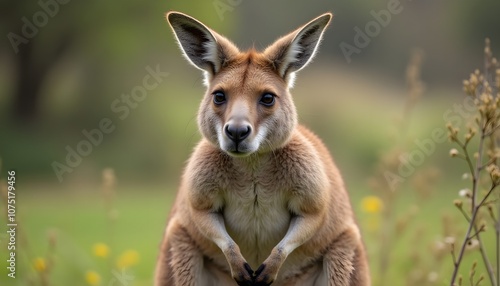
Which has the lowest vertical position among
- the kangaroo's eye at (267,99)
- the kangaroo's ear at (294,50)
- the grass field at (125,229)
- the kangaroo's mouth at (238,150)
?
the grass field at (125,229)

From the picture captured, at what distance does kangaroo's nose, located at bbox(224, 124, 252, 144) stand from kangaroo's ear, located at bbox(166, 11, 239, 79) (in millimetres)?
745

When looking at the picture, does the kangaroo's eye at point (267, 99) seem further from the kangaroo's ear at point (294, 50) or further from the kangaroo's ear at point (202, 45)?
the kangaroo's ear at point (202, 45)

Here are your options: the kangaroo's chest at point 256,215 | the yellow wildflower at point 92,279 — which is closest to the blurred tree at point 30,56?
the yellow wildflower at point 92,279

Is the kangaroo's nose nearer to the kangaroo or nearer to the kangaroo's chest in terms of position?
the kangaroo

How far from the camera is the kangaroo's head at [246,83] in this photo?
5203mm

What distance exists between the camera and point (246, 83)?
5422 millimetres

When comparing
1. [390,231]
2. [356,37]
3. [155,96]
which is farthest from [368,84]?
[390,231]

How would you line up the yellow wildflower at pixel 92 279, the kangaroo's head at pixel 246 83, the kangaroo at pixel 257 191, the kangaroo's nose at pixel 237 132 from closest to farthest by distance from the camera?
the kangaroo's nose at pixel 237 132
the kangaroo's head at pixel 246 83
the kangaroo at pixel 257 191
the yellow wildflower at pixel 92 279

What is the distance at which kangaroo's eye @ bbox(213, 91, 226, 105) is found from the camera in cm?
544

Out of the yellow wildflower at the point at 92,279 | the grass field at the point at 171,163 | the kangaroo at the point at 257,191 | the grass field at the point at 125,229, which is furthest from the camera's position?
the grass field at the point at 171,163

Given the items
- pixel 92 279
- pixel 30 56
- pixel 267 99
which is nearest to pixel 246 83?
pixel 267 99

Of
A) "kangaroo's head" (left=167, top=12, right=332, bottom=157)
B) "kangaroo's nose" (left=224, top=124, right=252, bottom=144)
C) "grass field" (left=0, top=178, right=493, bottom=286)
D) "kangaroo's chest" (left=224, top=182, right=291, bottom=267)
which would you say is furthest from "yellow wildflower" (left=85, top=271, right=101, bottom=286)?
"kangaroo's nose" (left=224, top=124, right=252, bottom=144)

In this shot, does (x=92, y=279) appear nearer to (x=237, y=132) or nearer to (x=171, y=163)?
(x=237, y=132)

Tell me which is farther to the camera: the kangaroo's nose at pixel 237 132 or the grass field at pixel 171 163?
the grass field at pixel 171 163
